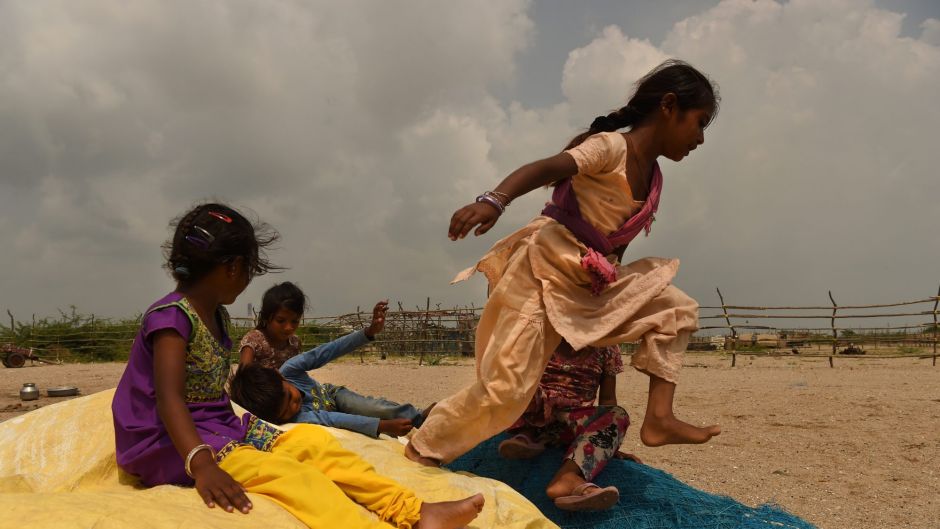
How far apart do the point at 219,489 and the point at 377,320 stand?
2.23m

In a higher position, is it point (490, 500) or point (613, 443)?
point (613, 443)

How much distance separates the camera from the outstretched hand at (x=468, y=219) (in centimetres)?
219

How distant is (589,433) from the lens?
280 cm

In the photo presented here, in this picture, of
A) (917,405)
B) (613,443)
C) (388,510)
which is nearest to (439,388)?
(917,405)

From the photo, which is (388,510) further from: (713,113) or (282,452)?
(713,113)

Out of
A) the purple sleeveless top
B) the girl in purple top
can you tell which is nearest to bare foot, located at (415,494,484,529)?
the girl in purple top

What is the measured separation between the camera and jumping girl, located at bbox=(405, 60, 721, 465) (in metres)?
2.51

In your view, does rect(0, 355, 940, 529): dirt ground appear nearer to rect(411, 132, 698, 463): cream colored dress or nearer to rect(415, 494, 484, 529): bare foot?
rect(411, 132, 698, 463): cream colored dress

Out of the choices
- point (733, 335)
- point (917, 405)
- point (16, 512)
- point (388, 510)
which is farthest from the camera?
point (733, 335)

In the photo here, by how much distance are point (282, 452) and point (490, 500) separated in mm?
755

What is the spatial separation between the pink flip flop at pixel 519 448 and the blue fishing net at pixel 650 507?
0.07 meters

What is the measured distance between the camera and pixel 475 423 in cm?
271

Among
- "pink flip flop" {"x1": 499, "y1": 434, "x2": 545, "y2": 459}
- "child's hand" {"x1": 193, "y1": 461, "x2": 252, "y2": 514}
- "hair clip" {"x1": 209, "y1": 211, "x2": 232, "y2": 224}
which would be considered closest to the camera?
"child's hand" {"x1": 193, "y1": 461, "x2": 252, "y2": 514}

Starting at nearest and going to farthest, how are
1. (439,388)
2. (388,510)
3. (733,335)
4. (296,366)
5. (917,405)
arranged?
(388,510), (296,366), (917,405), (439,388), (733,335)
